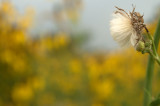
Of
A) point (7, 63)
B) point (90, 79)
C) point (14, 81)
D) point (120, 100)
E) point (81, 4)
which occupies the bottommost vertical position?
point (120, 100)

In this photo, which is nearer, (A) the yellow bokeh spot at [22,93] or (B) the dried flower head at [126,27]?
(B) the dried flower head at [126,27]

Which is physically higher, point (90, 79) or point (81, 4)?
point (81, 4)

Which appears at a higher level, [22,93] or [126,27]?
[126,27]

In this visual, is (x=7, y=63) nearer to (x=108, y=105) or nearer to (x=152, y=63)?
(x=108, y=105)

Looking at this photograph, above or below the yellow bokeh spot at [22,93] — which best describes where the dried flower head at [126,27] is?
above

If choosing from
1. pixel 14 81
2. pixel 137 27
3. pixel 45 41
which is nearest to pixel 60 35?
pixel 45 41

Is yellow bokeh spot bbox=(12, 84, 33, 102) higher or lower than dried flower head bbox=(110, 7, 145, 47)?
lower

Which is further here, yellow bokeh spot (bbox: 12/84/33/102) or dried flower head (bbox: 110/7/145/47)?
yellow bokeh spot (bbox: 12/84/33/102)

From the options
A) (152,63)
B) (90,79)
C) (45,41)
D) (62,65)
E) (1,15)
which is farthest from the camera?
(62,65)
